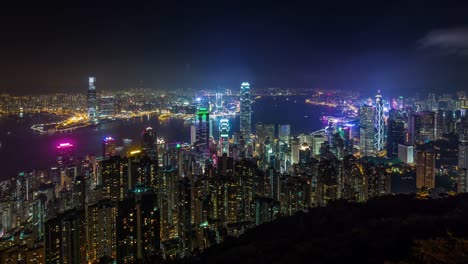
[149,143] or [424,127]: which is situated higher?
[424,127]

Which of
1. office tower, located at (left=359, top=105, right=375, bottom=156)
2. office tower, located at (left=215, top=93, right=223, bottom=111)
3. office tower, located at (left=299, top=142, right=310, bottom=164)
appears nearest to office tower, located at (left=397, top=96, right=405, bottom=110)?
office tower, located at (left=359, top=105, right=375, bottom=156)

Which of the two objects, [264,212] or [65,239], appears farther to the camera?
[264,212]

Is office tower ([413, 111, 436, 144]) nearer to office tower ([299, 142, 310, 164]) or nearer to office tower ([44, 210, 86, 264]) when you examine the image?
office tower ([299, 142, 310, 164])

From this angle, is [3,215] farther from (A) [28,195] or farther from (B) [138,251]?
(B) [138,251]

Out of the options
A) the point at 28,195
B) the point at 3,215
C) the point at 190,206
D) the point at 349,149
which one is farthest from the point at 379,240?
the point at 349,149

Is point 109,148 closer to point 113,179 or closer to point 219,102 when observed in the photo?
point 113,179

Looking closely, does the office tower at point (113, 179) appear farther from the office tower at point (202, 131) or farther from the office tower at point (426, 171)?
the office tower at point (426, 171)

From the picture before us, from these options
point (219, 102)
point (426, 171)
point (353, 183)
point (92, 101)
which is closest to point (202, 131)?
point (92, 101)
